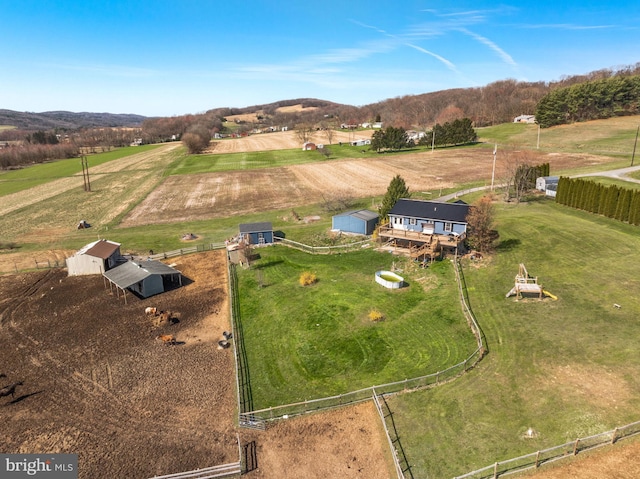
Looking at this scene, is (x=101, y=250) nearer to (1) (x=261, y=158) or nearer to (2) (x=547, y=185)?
(2) (x=547, y=185)

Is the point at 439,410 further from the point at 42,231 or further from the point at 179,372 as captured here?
the point at 42,231

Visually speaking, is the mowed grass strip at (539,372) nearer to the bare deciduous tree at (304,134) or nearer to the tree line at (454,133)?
the tree line at (454,133)

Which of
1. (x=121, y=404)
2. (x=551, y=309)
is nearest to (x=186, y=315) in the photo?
(x=121, y=404)

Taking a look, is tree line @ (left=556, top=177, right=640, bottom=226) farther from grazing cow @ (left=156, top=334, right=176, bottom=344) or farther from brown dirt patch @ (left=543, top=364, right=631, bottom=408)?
grazing cow @ (left=156, top=334, right=176, bottom=344)

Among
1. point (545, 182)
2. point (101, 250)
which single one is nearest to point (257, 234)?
point (101, 250)

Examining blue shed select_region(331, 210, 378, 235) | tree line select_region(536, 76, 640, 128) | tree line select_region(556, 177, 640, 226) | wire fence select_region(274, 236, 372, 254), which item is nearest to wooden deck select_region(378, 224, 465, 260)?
wire fence select_region(274, 236, 372, 254)
